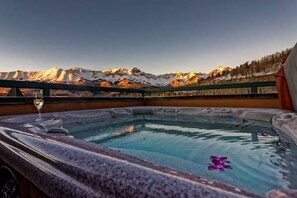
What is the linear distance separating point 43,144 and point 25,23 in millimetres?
5481

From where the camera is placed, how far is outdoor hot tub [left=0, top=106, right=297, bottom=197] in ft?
1.26

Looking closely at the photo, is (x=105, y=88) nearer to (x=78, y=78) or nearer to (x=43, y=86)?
(x=43, y=86)

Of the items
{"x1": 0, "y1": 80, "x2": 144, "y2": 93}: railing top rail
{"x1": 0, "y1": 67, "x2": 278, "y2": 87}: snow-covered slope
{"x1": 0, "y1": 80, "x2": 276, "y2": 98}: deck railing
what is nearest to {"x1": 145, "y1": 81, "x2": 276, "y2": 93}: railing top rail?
{"x1": 0, "y1": 80, "x2": 276, "y2": 98}: deck railing

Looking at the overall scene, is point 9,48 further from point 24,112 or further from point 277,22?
point 277,22

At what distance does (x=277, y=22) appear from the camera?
458 cm

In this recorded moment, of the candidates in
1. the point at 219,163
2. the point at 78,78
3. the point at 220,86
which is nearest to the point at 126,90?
the point at 220,86

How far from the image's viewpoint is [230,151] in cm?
157

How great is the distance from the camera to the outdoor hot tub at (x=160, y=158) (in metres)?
0.38

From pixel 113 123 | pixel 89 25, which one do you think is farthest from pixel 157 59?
pixel 113 123

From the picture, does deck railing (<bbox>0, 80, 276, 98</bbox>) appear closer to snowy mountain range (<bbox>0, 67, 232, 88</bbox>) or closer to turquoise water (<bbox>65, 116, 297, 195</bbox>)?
snowy mountain range (<bbox>0, 67, 232, 88</bbox>)

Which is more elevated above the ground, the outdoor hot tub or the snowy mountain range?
the snowy mountain range

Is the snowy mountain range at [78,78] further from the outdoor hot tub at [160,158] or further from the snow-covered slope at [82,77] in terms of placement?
the outdoor hot tub at [160,158]

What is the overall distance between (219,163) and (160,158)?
1.33 ft

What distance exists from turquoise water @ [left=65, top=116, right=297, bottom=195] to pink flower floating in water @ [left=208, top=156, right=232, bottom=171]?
1.2 inches
